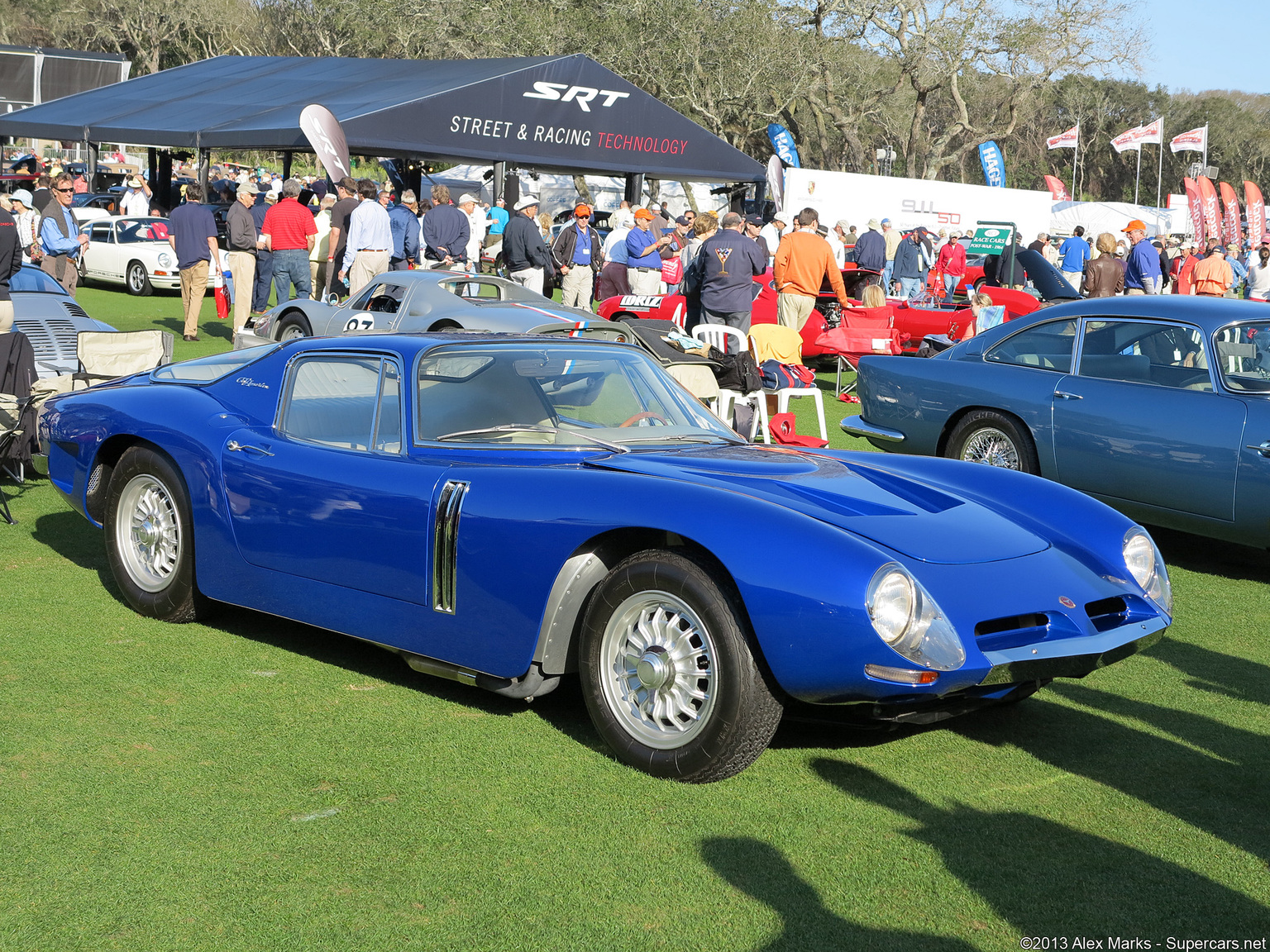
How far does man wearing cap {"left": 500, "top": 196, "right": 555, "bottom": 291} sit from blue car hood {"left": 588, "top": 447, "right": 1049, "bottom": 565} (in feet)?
38.8

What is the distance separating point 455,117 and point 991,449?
44.1 feet

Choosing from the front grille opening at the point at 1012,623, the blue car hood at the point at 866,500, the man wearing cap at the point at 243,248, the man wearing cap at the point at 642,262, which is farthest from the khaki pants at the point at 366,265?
the front grille opening at the point at 1012,623

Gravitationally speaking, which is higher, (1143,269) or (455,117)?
(455,117)

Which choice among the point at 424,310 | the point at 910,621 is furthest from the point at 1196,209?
the point at 910,621

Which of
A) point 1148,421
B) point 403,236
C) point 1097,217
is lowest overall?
point 1148,421

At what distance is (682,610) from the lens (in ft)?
12.2

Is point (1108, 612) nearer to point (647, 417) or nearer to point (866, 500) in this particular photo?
point (866, 500)

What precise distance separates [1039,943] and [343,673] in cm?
283

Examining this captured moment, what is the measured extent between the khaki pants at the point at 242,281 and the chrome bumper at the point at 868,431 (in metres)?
9.72

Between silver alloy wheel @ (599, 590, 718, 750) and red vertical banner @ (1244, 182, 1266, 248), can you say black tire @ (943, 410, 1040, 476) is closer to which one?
silver alloy wheel @ (599, 590, 718, 750)

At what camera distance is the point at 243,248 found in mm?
15938

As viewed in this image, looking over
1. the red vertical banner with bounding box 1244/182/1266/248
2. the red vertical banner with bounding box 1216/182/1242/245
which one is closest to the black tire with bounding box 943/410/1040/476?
the red vertical banner with bounding box 1216/182/1242/245

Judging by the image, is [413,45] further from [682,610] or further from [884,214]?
[682,610]

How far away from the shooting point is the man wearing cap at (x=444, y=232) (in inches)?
680
